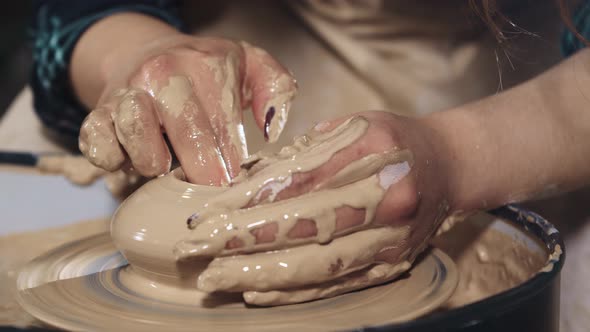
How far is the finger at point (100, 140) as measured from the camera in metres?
0.93

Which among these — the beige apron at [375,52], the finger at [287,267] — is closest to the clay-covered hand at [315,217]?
the finger at [287,267]

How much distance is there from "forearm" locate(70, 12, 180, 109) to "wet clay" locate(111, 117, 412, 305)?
1.82 ft

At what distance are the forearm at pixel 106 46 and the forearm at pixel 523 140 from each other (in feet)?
2.12

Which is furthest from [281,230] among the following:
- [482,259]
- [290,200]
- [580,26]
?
[580,26]

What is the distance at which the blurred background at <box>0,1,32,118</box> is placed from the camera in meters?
3.94

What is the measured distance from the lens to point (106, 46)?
4.72 ft

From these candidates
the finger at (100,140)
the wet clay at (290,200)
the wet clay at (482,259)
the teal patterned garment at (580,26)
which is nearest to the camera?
the wet clay at (290,200)

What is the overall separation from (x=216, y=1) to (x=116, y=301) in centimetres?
115

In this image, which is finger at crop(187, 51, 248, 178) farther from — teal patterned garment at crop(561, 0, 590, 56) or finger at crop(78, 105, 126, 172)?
teal patterned garment at crop(561, 0, 590, 56)

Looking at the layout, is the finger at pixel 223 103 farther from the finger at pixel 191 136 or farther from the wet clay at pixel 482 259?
the wet clay at pixel 482 259

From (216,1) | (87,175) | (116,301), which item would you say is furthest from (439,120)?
(216,1)

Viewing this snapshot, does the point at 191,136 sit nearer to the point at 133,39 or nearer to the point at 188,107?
the point at 188,107

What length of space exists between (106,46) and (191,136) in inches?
22.0

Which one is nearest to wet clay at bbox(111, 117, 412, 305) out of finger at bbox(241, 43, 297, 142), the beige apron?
finger at bbox(241, 43, 297, 142)
